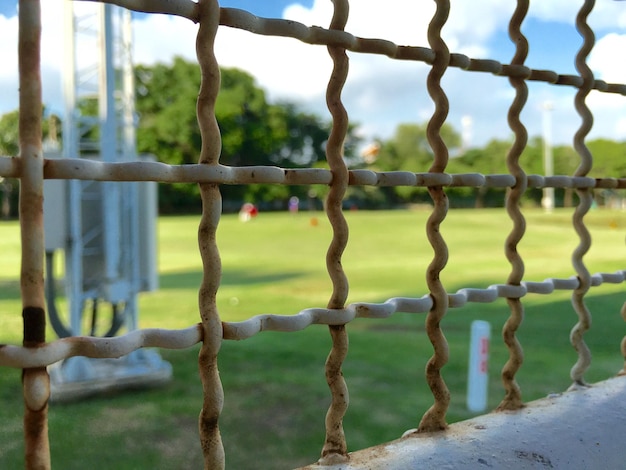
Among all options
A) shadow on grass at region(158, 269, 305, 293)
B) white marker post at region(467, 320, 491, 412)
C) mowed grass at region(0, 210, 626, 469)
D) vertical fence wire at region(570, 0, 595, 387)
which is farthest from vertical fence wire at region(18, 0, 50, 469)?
shadow on grass at region(158, 269, 305, 293)

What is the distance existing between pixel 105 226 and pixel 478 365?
267 cm

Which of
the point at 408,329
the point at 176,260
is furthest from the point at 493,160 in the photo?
the point at 408,329

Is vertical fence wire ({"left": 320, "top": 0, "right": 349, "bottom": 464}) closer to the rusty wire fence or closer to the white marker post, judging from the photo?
the rusty wire fence

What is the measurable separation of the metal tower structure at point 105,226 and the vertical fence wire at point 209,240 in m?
3.36

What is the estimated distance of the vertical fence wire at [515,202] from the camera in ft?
3.75

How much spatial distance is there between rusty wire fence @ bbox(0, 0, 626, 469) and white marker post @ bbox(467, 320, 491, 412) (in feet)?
7.79

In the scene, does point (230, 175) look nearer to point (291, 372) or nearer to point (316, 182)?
point (316, 182)

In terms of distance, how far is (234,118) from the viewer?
3531 centimetres

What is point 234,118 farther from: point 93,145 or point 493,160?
point 93,145

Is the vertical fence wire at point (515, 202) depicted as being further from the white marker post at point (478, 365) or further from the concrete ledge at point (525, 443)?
the white marker post at point (478, 365)

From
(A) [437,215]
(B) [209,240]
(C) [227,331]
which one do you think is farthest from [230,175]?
(A) [437,215]

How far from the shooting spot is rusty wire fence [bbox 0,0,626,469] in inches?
25.5

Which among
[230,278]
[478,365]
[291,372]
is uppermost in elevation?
[478,365]

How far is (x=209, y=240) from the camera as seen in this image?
0.79 metres
